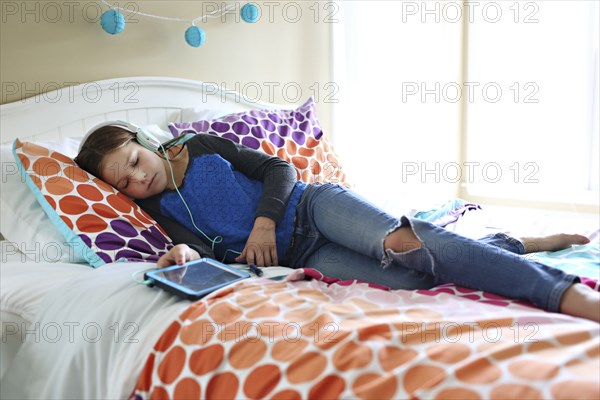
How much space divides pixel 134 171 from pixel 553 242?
106 cm

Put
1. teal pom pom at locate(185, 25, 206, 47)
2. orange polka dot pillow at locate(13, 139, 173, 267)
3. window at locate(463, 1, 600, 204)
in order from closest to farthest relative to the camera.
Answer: orange polka dot pillow at locate(13, 139, 173, 267), teal pom pom at locate(185, 25, 206, 47), window at locate(463, 1, 600, 204)

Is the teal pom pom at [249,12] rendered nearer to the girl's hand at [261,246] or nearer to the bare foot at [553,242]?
the girl's hand at [261,246]

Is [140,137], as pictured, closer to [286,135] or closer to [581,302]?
[286,135]

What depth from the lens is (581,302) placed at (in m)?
0.97

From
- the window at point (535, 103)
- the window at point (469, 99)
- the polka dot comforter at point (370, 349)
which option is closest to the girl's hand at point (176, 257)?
the polka dot comforter at point (370, 349)

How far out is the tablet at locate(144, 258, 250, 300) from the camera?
1.11 metres

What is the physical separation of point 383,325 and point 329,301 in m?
0.19

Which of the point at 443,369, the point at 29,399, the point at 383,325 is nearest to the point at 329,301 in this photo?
the point at 383,325

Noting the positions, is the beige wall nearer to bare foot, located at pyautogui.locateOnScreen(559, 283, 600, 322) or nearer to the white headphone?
the white headphone

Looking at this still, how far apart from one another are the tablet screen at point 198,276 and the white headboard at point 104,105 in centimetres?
82

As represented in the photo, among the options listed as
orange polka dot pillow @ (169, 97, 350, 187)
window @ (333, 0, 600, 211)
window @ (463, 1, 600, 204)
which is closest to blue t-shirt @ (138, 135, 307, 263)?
orange polka dot pillow @ (169, 97, 350, 187)

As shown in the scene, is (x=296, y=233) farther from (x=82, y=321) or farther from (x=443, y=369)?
(x=443, y=369)

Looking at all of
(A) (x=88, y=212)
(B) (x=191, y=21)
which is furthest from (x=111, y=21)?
(A) (x=88, y=212)

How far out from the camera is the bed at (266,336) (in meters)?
0.81
